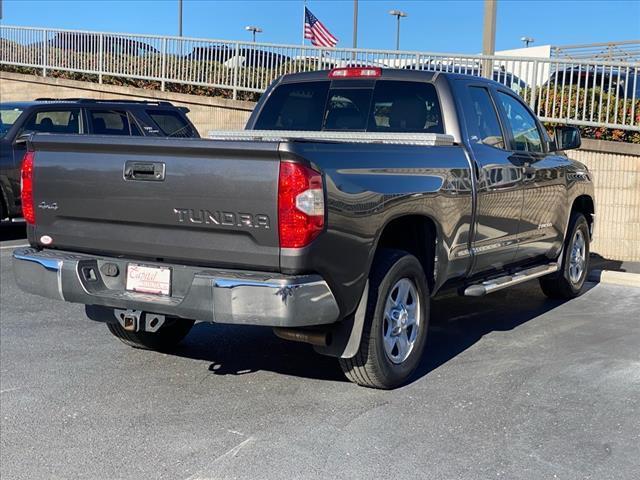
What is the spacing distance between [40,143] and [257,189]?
1561mm

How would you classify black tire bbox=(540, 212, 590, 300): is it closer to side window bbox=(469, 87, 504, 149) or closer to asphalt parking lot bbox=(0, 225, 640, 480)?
asphalt parking lot bbox=(0, 225, 640, 480)

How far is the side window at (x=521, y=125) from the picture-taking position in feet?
23.0

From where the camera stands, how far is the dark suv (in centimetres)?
1108

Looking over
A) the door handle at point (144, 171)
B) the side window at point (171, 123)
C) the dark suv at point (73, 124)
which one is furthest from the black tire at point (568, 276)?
the side window at point (171, 123)

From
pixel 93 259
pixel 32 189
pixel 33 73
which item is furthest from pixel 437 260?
pixel 33 73

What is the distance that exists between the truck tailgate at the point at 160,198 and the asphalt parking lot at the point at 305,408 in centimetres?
90

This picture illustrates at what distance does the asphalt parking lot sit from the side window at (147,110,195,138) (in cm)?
475

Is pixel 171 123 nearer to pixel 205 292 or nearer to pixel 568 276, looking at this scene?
pixel 568 276

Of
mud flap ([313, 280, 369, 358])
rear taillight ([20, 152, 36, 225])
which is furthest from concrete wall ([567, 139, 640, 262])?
rear taillight ([20, 152, 36, 225])

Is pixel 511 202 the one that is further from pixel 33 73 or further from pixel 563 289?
pixel 33 73

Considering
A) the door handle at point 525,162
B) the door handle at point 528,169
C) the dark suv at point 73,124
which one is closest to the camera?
the door handle at point 525,162

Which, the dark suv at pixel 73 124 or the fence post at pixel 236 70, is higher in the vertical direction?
the fence post at pixel 236 70

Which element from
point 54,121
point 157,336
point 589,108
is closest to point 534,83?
point 589,108

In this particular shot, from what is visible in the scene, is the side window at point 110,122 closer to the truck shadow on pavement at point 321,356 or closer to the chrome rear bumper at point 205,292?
the truck shadow on pavement at point 321,356
